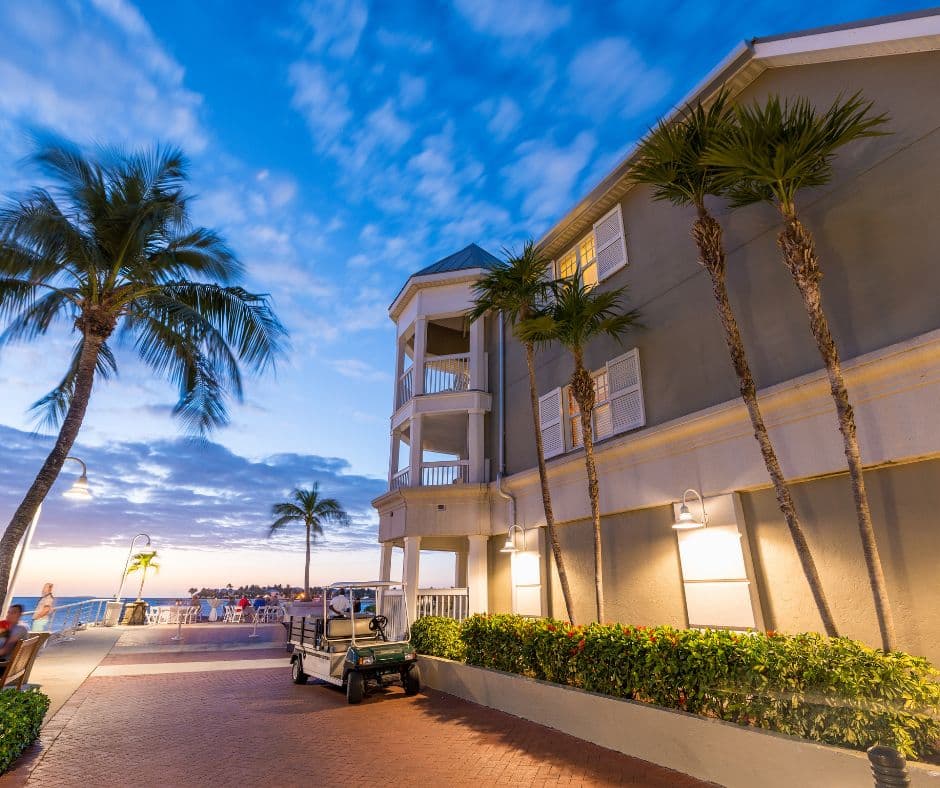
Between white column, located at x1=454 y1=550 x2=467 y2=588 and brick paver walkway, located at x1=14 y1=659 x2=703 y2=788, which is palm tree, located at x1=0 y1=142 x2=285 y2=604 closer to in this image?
brick paver walkway, located at x1=14 y1=659 x2=703 y2=788

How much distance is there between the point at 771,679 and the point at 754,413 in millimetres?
3168

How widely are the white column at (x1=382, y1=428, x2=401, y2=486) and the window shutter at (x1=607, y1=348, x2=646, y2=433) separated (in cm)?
795

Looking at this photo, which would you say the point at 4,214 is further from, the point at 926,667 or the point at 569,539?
the point at 926,667

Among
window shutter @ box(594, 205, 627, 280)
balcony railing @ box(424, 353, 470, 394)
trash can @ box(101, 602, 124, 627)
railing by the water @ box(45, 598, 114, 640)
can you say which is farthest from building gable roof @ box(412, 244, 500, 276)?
trash can @ box(101, 602, 124, 627)

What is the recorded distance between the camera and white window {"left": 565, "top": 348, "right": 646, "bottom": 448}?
35.6ft

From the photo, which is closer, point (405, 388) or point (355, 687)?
point (355, 687)

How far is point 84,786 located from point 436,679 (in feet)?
21.9

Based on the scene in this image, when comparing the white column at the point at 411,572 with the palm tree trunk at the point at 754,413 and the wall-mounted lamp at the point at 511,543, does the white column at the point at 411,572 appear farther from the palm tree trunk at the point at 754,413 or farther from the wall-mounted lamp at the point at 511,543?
the palm tree trunk at the point at 754,413

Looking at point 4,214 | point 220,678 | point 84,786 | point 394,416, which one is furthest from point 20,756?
point 394,416

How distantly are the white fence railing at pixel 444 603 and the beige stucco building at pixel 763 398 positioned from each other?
0.06 meters

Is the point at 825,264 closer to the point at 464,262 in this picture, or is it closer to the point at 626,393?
the point at 626,393

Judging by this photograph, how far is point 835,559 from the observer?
7051 millimetres

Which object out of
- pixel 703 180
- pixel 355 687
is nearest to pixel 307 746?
pixel 355 687

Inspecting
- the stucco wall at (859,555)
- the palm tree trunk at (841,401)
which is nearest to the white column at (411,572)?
the stucco wall at (859,555)
